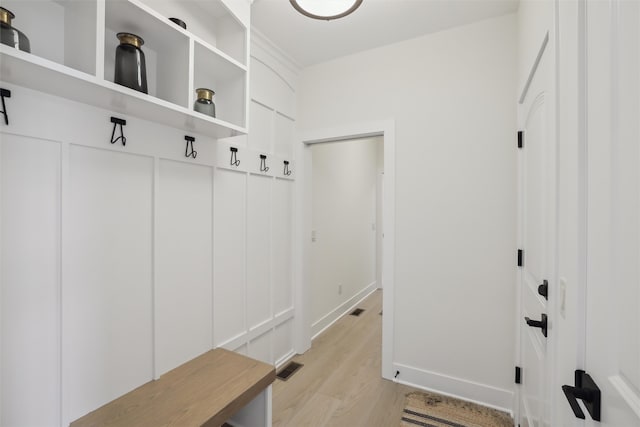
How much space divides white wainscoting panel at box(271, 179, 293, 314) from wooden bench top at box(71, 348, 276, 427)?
83 cm

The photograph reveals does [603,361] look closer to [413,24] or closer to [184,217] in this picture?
[184,217]

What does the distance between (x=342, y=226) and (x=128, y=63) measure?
278 cm

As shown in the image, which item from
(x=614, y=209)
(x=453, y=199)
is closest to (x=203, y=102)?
(x=614, y=209)

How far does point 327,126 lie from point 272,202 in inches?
33.0

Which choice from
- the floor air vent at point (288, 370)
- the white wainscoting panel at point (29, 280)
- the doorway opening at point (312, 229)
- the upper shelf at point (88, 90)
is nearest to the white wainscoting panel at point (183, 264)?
the upper shelf at point (88, 90)

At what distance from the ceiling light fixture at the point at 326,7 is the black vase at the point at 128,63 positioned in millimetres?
794

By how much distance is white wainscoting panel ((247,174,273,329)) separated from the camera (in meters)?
2.13

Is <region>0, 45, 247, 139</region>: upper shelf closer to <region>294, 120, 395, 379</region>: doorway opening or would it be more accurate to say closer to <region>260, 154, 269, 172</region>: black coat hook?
<region>260, 154, 269, 172</region>: black coat hook

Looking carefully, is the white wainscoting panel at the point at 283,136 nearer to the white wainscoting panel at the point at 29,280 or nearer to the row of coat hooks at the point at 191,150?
the row of coat hooks at the point at 191,150

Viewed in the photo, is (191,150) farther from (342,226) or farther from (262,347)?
(342,226)

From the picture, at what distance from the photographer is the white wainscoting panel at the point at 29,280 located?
39.4 inches

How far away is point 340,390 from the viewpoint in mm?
2129

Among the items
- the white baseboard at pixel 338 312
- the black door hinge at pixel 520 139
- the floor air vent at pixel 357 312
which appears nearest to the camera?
the black door hinge at pixel 520 139

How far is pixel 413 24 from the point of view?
2.04 meters
